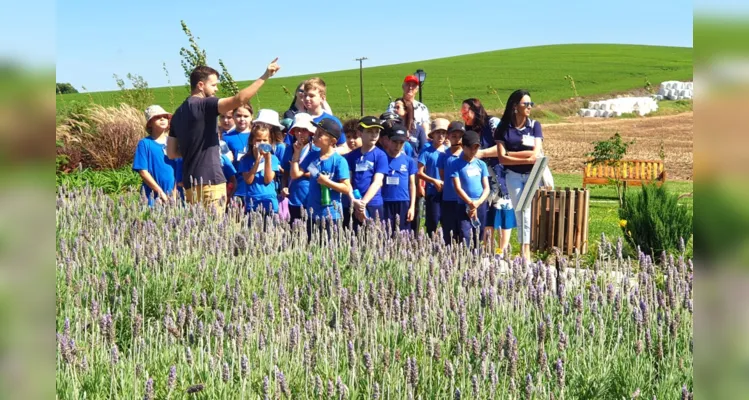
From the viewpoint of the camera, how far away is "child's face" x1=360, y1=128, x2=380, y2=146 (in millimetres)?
7820

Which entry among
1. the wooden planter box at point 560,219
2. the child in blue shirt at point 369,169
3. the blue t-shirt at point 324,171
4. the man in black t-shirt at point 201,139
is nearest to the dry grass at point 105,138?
the wooden planter box at point 560,219

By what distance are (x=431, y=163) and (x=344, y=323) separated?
17.1ft

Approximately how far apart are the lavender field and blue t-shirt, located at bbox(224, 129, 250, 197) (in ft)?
4.80

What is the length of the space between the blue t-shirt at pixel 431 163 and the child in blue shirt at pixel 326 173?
1.87 m

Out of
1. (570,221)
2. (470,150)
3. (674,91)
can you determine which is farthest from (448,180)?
(674,91)

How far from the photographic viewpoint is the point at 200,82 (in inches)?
287

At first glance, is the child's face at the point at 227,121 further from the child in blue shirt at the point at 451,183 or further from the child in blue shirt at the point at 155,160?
the child in blue shirt at the point at 451,183

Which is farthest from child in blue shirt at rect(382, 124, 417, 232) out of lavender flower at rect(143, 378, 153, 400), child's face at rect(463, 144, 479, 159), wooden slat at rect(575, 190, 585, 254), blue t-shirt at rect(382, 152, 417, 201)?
lavender flower at rect(143, 378, 153, 400)

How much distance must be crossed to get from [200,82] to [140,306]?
118 inches

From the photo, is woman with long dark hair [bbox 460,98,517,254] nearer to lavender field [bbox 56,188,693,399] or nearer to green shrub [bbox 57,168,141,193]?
lavender field [bbox 56,188,693,399]

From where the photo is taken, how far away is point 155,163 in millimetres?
8102

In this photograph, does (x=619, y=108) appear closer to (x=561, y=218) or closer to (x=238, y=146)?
(x=561, y=218)
